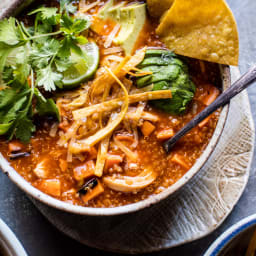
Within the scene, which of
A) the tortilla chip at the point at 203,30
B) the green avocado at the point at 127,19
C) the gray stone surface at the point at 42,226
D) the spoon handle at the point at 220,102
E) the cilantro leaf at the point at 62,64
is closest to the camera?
the spoon handle at the point at 220,102

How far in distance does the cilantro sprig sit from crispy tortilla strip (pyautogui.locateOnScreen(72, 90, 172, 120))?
0.15 m

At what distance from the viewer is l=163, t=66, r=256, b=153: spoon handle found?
2.25 m

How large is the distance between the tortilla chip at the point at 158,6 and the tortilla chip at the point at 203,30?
0.11 metres

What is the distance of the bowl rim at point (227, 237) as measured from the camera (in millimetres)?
2268

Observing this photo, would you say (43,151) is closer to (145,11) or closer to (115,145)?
(115,145)

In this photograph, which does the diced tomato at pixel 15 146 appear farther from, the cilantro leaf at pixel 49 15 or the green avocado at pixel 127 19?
the green avocado at pixel 127 19

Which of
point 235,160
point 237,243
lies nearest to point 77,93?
point 235,160

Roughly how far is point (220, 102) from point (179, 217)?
0.86 m

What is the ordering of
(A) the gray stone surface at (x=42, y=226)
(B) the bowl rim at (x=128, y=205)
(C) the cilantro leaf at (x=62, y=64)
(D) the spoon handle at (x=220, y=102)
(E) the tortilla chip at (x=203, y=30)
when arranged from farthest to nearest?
(A) the gray stone surface at (x=42, y=226) → (C) the cilantro leaf at (x=62, y=64) → (E) the tortilla chip at (x=203, y=30) → (B) the bowl rim at (x=128, y=205) → (D) the spoon handle at (x=220, y=102)

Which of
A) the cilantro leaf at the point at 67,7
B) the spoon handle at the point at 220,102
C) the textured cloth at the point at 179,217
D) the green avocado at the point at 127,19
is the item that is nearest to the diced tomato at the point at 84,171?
the textured cloth at the point at 179,217

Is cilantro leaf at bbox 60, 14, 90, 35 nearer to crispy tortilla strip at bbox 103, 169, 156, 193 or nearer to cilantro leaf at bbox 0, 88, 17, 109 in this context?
cilantro leaf at bbox 0, 88, 17, 109

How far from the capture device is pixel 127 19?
8.98 ft

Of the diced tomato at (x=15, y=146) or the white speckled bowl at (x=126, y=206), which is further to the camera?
the diced tomato at (x=15, y=146)

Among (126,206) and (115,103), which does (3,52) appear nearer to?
(115,103)
